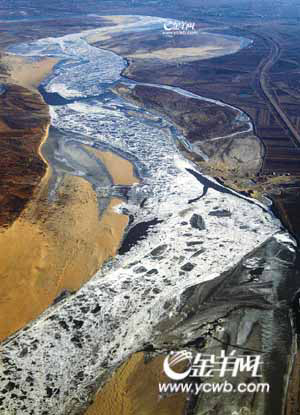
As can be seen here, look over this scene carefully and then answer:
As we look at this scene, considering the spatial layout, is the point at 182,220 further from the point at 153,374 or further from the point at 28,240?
the point at 153,374

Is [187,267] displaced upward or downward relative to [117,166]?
downward

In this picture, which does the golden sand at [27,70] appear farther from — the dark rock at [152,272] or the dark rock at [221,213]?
the dark rock at [152,272]

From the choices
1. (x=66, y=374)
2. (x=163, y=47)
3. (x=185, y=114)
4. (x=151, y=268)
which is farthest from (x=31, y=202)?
(x=163, y=47)

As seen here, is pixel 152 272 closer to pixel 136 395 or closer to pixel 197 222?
pixel 197 222

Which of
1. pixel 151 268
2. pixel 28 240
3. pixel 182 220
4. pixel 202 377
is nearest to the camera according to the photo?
pixel 202 377

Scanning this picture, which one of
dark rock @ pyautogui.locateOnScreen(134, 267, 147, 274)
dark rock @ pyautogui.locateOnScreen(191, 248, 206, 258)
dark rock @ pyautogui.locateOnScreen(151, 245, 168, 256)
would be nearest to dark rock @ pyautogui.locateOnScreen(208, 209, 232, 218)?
dark rock @ pyautogui.locateOnScreen(191, 248, 206, 258)
